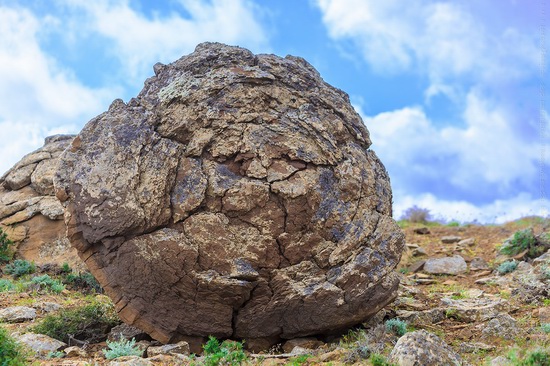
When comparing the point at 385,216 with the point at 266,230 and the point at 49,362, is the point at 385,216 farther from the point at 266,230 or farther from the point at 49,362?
the point at 49,362

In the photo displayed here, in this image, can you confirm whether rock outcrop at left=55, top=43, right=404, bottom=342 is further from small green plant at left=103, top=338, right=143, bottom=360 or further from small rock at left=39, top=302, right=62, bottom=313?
small rock at left=39, top=302, right=62, bottom=313

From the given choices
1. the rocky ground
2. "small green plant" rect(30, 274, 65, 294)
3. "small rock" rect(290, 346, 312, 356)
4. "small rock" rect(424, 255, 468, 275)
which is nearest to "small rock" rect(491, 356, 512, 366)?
the rocky ground

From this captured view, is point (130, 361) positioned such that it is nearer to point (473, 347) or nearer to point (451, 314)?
point (473, 347)

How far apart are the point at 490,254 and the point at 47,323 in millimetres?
10962

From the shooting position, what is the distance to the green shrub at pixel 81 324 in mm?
8938

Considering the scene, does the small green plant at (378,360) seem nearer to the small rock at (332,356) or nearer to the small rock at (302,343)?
the small rock at (332,356)

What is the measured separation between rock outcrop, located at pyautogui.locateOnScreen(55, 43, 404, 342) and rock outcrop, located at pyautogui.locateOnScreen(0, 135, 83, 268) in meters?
6.63

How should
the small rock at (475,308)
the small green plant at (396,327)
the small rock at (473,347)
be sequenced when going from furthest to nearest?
the small rock at (475,308), the small green plant at (396,327), the small rock at (473,347)

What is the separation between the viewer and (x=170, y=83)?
863 cm

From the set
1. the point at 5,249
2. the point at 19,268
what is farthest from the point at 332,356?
the point at 5,249

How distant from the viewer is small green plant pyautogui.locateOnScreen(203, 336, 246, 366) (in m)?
6.96

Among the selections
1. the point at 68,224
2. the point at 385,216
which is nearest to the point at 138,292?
the point at 68,224

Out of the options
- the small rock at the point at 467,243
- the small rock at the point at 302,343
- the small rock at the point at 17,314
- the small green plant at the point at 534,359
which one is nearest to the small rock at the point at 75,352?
the small rock at the point at 17,314

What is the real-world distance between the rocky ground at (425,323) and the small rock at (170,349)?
13 millimetres
